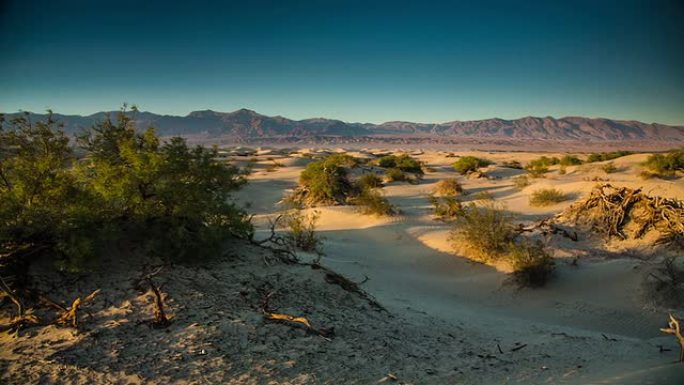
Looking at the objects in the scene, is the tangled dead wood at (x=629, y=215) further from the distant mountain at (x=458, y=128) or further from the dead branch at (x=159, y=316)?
the distant mountain at (x=458, y=128)

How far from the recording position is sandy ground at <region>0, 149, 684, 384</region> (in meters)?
3.21

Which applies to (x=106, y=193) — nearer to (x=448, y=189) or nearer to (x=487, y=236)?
(x=487, y=236)

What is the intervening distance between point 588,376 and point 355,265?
17.1 feet

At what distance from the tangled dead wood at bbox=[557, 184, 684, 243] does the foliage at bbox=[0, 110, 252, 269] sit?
843 centimetres

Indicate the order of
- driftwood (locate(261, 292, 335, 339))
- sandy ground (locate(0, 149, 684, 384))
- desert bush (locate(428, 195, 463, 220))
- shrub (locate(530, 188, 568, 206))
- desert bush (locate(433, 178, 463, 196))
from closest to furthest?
sandy ground (locate(0, 149, 684, 384)) < driftwood (locate(261, 292, 335, 339)) < desert bush (locate(428, 195, 463, 220)) < shrub (locate(530, 188, 568, 206)) < desert bush (locate(433, 178, 463, 196))

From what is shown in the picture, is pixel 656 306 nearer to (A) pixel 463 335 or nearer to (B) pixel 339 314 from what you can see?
(A) pixel 463 335

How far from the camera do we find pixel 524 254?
7375mm

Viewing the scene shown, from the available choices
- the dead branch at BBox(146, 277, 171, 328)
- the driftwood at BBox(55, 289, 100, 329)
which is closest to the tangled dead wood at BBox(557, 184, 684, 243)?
the dead branch at BBox(146, 277, 171, 328)

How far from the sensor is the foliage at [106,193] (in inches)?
161

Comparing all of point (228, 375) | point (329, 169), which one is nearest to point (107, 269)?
point (228, 375)

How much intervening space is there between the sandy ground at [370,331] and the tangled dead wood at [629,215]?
671 millimetres

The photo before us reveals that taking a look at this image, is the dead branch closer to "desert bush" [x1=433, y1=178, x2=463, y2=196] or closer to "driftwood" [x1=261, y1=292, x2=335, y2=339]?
"driftwood" [x1=261, y1=292, x2=335, y2=339]

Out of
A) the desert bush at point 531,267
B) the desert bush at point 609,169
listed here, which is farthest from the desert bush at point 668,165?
the desert bush at point 531,267

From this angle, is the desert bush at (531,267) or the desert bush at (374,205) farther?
the desert bush at (374,205)
